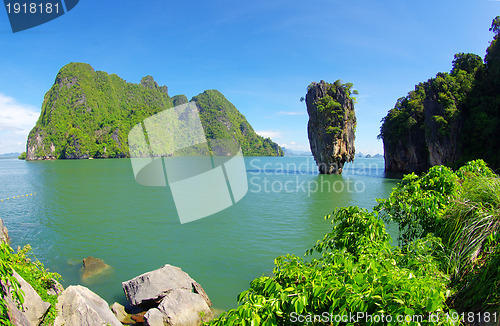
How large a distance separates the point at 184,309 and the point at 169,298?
1.68 feet

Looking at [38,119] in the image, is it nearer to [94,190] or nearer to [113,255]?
[94,190]

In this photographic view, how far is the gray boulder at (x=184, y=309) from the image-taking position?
23.6 ft

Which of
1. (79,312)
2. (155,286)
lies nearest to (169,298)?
(155,286)

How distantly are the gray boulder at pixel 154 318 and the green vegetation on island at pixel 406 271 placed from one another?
4.66 meters

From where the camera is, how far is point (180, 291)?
26.1 feet

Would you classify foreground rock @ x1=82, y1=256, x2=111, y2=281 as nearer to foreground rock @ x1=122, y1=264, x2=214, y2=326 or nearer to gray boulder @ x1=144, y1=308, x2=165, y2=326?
foreground rock @ x1=122, y1=264, x2=214, y2=326

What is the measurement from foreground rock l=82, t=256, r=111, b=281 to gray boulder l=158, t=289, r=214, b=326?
13.7 ft

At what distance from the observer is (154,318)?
7.07 meters

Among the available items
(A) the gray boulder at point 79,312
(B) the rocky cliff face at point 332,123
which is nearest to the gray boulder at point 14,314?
(A) the gray boulder at point 79,312

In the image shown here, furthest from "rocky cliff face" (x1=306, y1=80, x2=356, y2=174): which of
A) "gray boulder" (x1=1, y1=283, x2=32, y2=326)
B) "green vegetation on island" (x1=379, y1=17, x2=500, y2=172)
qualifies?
"gray boulder" (x1=1, y1=283, x2=32, y2=326)

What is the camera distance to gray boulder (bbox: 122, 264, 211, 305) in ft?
26.5

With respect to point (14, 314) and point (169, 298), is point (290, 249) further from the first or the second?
point (14, 314)

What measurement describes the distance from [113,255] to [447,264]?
12.0 m

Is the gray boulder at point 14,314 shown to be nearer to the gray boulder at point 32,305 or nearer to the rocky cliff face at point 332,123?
the gray boulder at point 32,305
